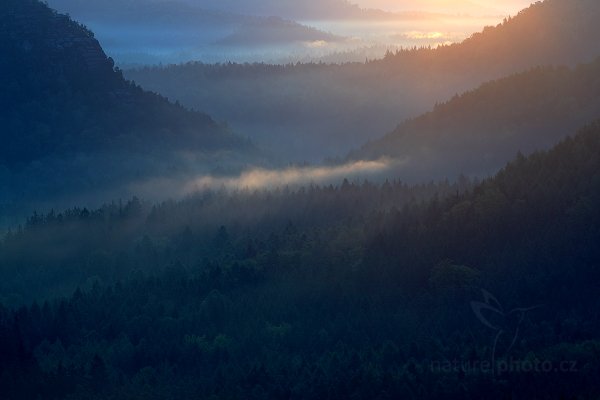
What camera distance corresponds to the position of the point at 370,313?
393ft

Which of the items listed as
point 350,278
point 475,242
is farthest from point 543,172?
point 350,278

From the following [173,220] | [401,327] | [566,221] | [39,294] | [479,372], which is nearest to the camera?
[479,372]

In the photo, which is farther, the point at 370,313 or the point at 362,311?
the point at 362,311

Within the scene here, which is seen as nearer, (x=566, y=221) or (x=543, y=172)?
(x=566, y=221)

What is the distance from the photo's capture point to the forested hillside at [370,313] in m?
98.6

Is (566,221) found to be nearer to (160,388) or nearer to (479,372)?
(479,372)

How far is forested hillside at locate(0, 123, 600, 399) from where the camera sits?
324ft

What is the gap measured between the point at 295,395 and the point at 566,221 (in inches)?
1502

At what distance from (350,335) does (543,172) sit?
112ft

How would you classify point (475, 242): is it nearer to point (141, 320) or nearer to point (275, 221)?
point (141, 320)

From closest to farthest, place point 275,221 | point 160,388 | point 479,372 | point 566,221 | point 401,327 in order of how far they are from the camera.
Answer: point 479,372 → point 160,388 → point 401,327 → point 566,221 → point 275,221

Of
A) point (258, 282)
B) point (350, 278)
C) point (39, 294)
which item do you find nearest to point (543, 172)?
point (350, 278)

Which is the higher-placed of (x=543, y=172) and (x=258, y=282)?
(x=543, y=172)

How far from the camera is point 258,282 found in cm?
13725
